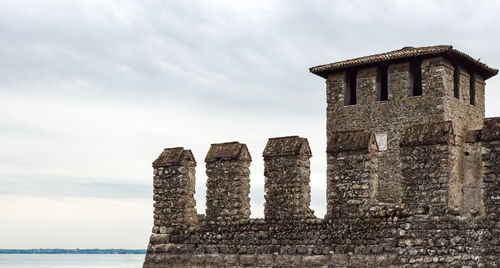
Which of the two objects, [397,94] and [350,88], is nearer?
[397,94]

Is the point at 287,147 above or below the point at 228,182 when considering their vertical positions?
above

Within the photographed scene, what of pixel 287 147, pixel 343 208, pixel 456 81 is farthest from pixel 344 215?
pixel 456 81

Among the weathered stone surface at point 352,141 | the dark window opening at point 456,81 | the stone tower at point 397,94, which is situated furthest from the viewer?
the dark window opening at point 456,81

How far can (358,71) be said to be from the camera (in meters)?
25.9

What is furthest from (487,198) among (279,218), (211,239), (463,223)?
(211,239)

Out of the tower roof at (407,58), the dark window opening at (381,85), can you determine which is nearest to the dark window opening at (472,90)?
the tower roof at (407,58)

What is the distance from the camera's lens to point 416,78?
25.8 meters

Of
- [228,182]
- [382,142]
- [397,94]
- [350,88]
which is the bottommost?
[228,182]

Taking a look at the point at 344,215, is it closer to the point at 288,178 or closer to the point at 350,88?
the point at 288,178

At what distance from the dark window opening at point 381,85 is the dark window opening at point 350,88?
87cm

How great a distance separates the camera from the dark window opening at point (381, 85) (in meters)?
25.7

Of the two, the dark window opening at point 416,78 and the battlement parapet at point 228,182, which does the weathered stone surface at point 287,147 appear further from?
the dark window opening at point 416,78

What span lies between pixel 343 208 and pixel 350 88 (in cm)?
1265

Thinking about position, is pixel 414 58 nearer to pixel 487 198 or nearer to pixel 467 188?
pixel 467 188
